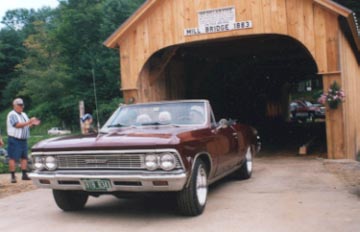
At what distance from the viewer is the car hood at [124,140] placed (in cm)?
571

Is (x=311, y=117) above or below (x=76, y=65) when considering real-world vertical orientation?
below

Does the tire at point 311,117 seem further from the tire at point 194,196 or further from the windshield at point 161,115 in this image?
the tire at point 194,196

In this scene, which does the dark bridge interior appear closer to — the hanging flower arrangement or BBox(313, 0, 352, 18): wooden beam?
BBox(313, 0, 352, 18): wooden beam

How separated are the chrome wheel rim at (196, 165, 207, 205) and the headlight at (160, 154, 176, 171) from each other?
0.59 m

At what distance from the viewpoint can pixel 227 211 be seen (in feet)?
20.9

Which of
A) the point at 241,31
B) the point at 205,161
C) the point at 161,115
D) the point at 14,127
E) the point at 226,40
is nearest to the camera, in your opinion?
the point at 205,161

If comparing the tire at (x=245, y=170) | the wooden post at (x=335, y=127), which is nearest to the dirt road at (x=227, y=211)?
the tire at (x=245, y=170)

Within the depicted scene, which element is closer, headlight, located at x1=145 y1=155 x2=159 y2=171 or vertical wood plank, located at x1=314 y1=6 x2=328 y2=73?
headlight, located at x1=145 y1=155 x2=159 y2=171

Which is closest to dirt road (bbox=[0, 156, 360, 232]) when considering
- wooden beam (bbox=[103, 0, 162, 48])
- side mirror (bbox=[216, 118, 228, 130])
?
side mirror (bbox=[216, 118, 228, 130])

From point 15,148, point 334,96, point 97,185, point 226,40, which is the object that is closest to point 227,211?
point 97,185

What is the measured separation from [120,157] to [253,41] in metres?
11.9

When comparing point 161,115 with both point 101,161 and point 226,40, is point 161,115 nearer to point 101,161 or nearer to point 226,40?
point 101,161

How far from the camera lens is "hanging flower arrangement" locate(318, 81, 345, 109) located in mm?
11680

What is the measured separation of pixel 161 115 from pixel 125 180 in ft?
5.83
